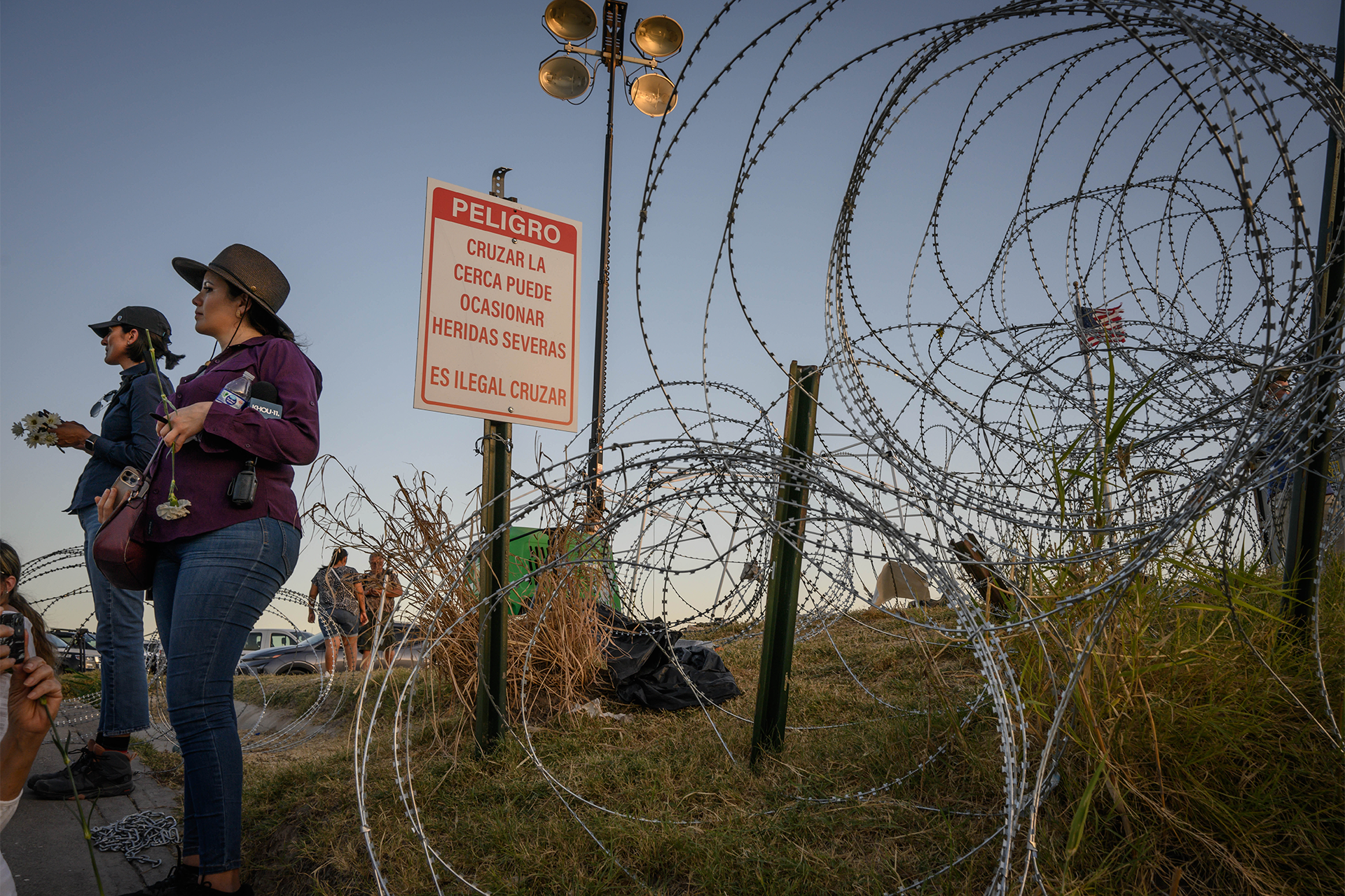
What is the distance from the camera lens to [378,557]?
4156 millimetres

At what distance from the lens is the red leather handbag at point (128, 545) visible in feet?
7.59

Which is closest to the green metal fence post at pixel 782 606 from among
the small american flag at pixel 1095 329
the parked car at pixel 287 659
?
the small american flag at pixel 1095 329

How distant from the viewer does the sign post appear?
11.1 ft

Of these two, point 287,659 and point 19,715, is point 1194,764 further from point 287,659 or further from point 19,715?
point 287,659

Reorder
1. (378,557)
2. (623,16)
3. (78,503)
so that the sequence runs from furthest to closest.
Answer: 1. (623,16)
2. (378,557)
3. (78,503)

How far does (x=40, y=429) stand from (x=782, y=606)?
3.33 m

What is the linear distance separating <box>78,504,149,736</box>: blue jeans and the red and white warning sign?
166 cm

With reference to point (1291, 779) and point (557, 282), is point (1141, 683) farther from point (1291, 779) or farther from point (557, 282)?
point (557, 282)

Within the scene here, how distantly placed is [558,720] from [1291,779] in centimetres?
284

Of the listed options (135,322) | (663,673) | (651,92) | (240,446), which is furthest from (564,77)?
(240,446)

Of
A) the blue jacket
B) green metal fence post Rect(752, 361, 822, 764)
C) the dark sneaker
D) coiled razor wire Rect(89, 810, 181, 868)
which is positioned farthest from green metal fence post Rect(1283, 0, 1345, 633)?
the dark sneaker

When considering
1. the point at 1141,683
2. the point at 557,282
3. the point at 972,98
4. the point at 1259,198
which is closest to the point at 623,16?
the point at 557,282

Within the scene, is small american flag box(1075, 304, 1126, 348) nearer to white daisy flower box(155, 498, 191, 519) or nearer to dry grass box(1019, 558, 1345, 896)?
dry grass box(1019, 558, 1345, 896)

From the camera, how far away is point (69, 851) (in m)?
2.95
